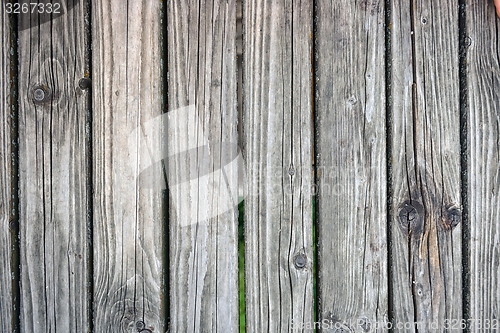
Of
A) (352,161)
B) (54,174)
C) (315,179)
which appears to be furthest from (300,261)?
(54,174)

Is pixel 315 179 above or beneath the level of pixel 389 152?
beneath

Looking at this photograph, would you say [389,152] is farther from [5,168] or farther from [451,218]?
[5,168]

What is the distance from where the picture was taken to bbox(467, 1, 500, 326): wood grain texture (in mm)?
1458

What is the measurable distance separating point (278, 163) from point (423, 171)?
57cm

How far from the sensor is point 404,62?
1.47 metres

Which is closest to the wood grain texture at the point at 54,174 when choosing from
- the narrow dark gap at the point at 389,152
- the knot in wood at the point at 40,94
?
the knot in wood at the point at 40,94

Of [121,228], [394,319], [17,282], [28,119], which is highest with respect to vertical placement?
[28,119]

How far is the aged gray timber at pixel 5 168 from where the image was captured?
1486 mm

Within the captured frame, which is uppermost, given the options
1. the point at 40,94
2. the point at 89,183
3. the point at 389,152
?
Answer: the point at 40,94

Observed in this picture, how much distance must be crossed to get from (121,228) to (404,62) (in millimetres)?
1285

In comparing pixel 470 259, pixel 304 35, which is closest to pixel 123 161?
pixel 304 35

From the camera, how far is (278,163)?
1.47 meters

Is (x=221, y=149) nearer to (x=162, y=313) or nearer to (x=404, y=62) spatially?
(x=162, y=313)

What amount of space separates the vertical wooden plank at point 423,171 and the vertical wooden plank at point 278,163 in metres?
0.34
